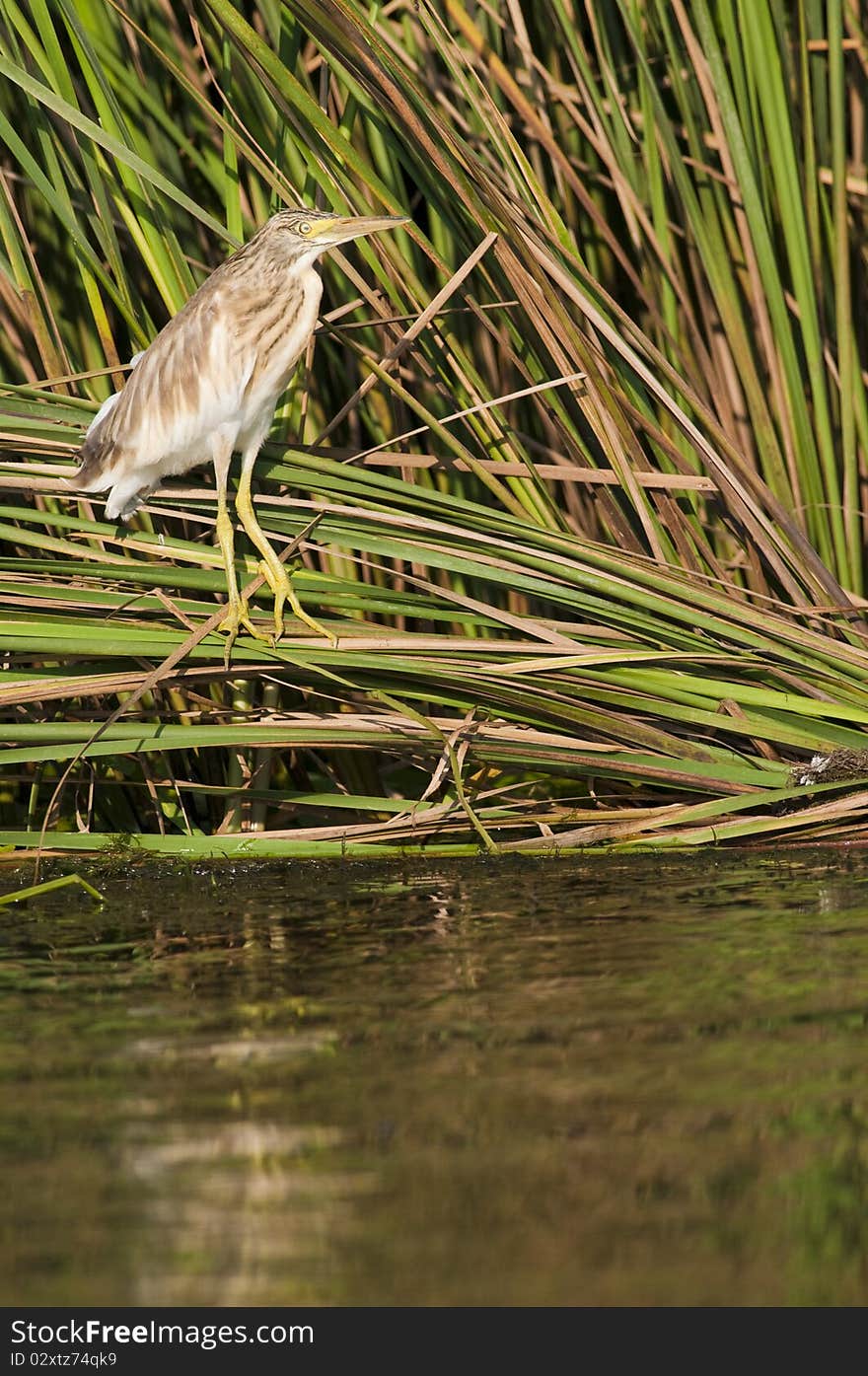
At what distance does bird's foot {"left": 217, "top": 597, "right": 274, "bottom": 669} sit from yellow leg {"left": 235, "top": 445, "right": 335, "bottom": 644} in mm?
40

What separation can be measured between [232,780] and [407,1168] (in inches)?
72.1

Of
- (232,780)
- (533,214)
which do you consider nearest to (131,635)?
(232,780)

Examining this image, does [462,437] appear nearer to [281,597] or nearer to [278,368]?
[278,368]

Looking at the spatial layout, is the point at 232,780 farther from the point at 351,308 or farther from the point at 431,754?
the point at 351,308

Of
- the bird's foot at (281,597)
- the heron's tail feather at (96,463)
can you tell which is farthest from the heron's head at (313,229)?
the bird's foot at (281,597)

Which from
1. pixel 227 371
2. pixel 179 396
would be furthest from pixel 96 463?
pixel 227 371

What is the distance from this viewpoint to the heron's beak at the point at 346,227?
3.27 metres

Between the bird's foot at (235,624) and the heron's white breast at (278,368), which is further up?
the heron's white breast at (278,368)

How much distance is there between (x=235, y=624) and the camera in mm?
3133

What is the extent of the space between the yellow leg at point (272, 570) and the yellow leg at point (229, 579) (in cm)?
4

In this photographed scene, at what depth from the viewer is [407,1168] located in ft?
5.46

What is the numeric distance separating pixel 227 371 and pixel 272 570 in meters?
0.46

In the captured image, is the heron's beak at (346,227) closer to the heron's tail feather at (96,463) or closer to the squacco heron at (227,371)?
the squacco heron at (227,371)

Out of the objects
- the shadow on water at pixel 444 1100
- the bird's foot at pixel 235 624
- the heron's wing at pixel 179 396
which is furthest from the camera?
the heron's wing at pixel 179 396
